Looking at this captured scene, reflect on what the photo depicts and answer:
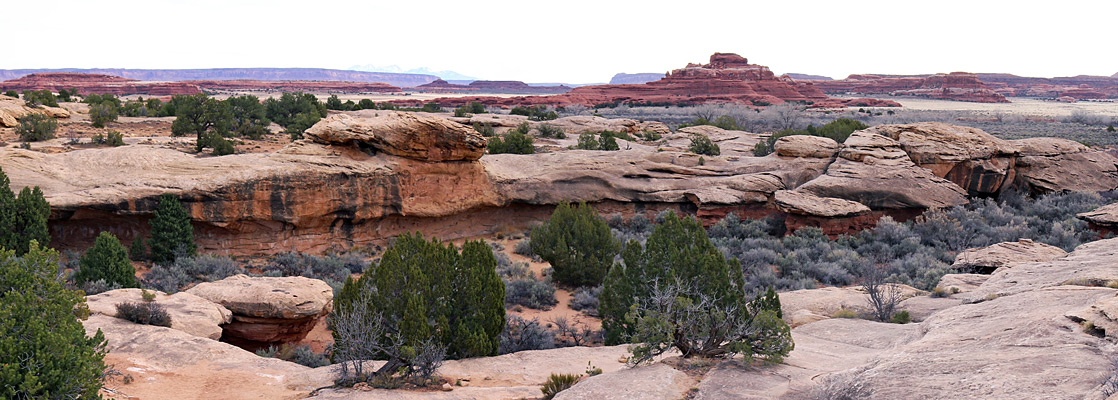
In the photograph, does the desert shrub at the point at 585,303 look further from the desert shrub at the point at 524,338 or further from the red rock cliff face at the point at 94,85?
the red rock cliff face at the point at 94,85

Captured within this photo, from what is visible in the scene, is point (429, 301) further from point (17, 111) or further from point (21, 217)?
point (17, 111)

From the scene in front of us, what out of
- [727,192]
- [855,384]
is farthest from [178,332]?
[727,192]

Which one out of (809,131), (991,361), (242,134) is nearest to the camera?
(991,361)

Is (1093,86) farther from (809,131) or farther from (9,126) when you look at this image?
(9,126)

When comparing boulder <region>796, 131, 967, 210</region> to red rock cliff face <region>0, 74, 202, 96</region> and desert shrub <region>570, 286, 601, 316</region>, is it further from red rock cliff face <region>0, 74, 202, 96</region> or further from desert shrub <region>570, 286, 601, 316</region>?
red rock cliff face <region>0, 74, 202, 96</region>

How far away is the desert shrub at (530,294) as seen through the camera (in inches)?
553

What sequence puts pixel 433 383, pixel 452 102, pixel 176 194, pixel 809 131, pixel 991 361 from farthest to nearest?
pixel 452 102 < pixel 809 131 < pixel 176 194 < pixel 433 383 < pixel 991 361

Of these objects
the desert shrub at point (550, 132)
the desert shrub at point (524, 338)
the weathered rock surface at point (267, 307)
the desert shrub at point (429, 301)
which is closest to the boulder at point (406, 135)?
the weathered rock surface at point (267, 307)

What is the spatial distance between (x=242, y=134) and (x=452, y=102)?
56671mm

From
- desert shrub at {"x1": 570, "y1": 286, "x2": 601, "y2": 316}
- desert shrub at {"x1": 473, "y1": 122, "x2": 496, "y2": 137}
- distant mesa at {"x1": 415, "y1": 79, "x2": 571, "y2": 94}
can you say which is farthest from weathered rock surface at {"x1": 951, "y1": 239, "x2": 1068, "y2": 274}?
distant mesa at {"x1": 415, "y1": 79, "x2": 571, "y2": 94}

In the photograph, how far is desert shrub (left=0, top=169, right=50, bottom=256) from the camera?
42.3ft

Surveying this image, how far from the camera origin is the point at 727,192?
2061 cm

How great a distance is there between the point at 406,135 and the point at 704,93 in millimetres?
87565

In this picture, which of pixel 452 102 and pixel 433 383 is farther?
pixel 452 102
